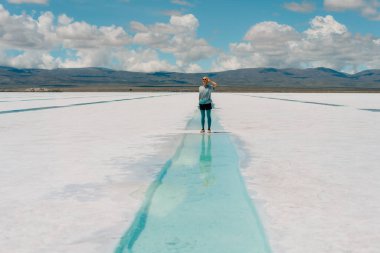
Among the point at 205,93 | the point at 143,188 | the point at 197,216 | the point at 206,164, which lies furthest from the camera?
the point at 205,93

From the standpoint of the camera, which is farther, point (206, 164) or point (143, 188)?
point (206, 164)

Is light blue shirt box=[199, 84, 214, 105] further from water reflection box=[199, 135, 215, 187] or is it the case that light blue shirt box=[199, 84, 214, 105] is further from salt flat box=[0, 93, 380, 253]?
water reflection box=[199, 135, 215, 187]

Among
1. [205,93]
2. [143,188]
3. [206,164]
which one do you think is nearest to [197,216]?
[143,188]

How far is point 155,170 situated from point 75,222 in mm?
3733

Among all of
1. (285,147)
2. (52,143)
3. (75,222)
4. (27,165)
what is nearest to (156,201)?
(75,222)

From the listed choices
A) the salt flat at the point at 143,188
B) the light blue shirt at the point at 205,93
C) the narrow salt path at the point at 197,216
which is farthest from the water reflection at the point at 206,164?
the light blue shirt at the point at 205,93

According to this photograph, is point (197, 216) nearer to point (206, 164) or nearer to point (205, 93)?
point (206, 164)

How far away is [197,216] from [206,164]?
13.7 feet

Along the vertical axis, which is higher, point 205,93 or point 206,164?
point 205,93

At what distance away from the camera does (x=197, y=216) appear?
608 centimetres

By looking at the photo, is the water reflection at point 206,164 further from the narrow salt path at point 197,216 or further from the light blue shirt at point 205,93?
the light blue shirt at point 205,93

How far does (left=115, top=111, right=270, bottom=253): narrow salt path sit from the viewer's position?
4.98 metres

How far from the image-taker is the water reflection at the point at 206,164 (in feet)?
27.8

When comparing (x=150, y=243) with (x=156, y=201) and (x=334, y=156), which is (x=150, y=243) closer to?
(x=156, y=201)
